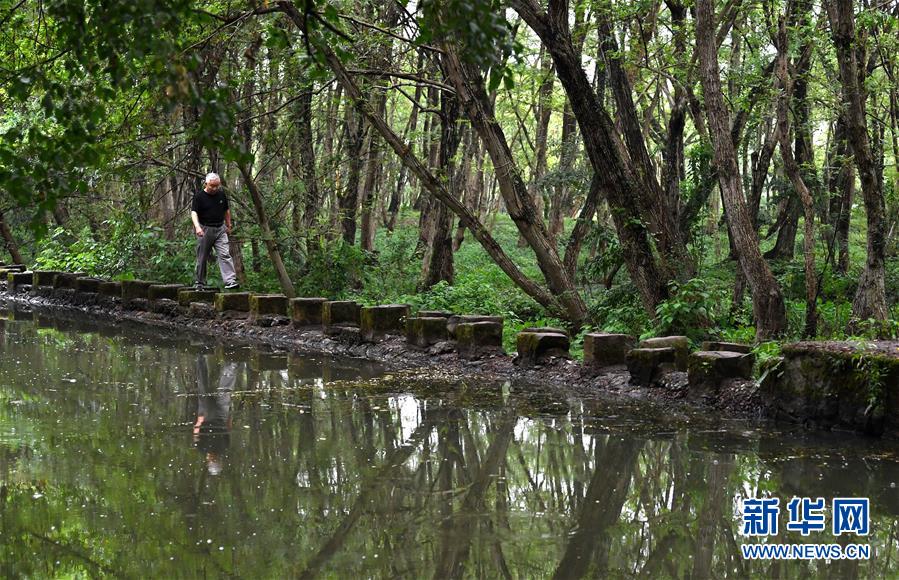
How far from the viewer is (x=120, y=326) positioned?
15.1m

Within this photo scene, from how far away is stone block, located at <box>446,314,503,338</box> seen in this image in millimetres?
10586

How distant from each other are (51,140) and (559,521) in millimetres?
3093

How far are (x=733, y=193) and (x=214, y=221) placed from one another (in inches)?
320

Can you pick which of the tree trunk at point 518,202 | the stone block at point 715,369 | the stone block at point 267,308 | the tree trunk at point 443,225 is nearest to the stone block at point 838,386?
the stone block at point 715,369

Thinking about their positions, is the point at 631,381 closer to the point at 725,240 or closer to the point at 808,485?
the point at 808,485

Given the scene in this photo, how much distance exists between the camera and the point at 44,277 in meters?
19.9

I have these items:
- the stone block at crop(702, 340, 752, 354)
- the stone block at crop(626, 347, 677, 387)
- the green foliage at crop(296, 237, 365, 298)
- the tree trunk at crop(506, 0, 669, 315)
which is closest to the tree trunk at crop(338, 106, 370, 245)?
the green foliage at crop(296, 237, 365, 298)

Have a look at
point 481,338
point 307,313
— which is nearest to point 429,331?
point 481,338

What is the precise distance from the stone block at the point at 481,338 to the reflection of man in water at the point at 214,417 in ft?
8.18

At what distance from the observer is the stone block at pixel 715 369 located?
7883mm

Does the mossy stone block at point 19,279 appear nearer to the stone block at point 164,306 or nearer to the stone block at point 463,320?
the stone block at point 164,306

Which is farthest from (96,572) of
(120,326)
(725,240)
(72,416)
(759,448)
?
(725,240)

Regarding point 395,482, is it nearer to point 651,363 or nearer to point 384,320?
point 651,363

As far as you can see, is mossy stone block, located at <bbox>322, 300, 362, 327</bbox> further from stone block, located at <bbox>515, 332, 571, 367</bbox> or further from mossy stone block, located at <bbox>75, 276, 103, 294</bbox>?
mossy stone block, located at <bbox>75, 276, 103, 294</bbox>
